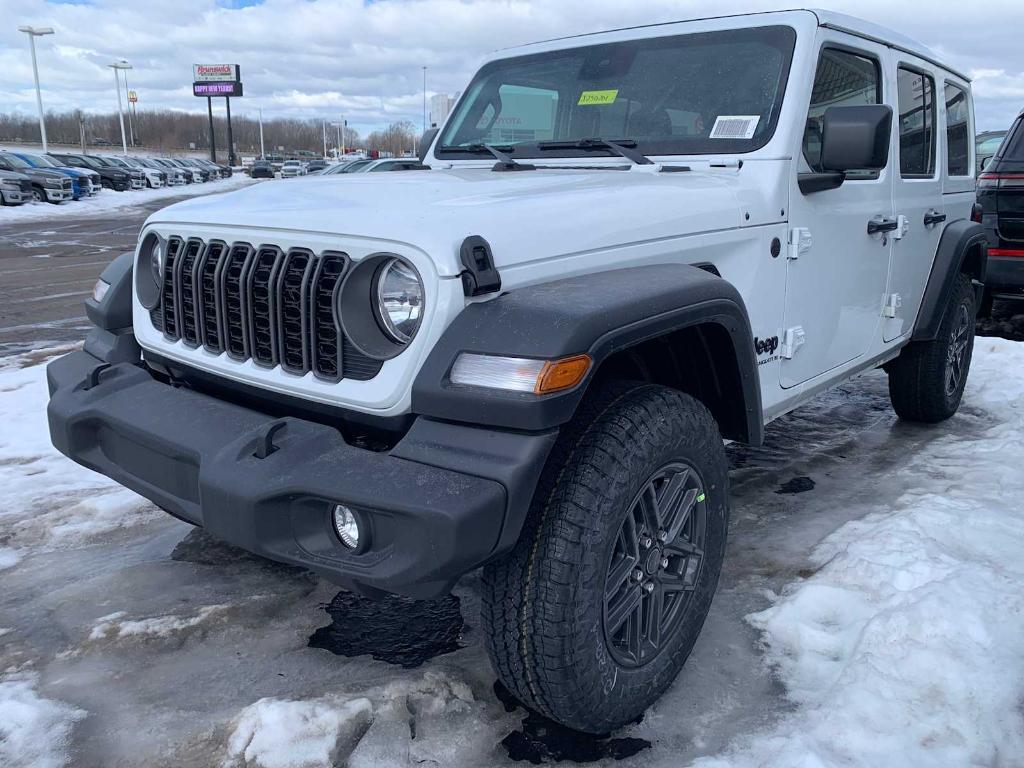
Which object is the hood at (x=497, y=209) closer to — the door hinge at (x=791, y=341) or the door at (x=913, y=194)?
the door hinge at (x=791, y=341)

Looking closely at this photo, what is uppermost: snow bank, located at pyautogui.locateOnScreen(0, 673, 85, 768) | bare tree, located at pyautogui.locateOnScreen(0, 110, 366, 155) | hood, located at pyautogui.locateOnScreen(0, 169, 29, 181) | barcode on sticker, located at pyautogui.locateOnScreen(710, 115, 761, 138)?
bare tree, located at pyautogui.locateOnScreen(0, 110, 366, 155)

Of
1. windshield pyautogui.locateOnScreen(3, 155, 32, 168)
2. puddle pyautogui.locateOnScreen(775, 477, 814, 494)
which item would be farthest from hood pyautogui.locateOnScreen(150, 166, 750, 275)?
windshield pyautogui.locateOnScreen(3, 155, 32, 168)

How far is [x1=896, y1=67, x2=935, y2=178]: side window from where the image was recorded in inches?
157

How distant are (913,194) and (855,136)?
1.45m

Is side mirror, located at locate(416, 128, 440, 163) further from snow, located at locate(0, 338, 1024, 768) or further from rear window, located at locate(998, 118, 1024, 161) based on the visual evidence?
rear window, located at locate(998, 118, 1024, 161)

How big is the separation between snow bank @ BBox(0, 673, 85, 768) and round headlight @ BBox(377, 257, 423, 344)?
4.58 ft

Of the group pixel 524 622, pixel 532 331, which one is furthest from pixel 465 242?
pixel 524 622

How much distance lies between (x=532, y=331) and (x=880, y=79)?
2711mm

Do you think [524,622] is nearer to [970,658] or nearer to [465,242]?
[465,242]

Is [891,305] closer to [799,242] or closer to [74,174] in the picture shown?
[799,242]

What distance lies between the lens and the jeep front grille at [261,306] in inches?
84.4

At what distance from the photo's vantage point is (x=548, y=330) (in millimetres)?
1914

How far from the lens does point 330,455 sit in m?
1.98

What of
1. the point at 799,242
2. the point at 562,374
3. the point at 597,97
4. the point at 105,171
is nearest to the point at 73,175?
the point at 105,171
